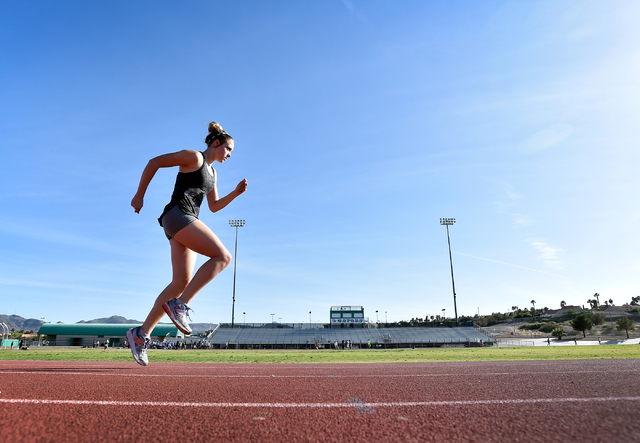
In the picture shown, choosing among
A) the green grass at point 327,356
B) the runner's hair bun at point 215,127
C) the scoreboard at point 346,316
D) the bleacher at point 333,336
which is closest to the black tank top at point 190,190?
the runner's hair bun at point 215,127

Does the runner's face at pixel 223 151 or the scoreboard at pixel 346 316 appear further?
the scoreboard at pixel 346 316

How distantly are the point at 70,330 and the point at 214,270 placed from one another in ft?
272

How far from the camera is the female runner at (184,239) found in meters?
3.64

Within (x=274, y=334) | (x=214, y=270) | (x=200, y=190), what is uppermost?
(x=200, y=190)

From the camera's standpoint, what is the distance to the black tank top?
3.76m

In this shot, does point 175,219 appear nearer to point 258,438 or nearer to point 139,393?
point 139,393

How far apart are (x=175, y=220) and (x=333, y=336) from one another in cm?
6053

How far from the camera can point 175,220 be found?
12.0ft

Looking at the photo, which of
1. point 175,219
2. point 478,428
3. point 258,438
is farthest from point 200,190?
point 478,428

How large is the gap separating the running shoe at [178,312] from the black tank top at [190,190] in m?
0.87

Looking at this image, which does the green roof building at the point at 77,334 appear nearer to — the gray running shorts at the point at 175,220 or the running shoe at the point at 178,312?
the running shoe at the point at 178,312

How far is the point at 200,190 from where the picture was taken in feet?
12.9

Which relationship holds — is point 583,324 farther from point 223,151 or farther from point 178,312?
point 178,312

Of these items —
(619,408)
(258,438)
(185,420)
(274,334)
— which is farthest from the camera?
(274,334)
